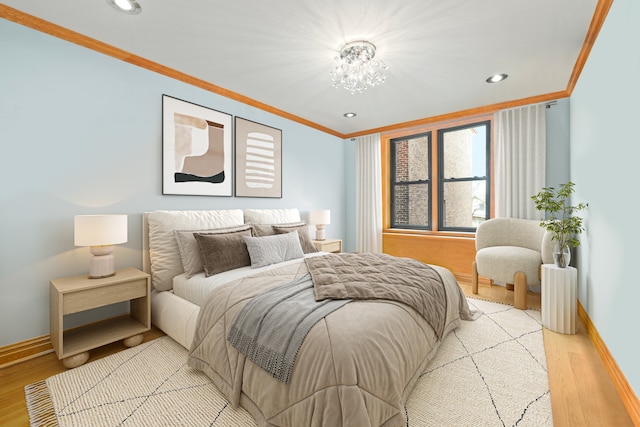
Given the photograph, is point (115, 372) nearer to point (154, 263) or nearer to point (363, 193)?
point (154, 263)

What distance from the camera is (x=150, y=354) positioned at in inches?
83.5

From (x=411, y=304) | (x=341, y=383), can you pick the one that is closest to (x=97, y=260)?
(x=341, y=383)

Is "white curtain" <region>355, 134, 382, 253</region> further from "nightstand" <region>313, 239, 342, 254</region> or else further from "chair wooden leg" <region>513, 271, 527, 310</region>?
"chair wooden leg" <region>513, 271, 527, 310</region>

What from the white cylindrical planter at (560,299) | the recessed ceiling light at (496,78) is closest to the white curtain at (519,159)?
the recessed ceiling light at (496,78)

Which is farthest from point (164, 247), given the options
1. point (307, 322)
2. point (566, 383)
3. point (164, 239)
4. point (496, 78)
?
point (496, 78)

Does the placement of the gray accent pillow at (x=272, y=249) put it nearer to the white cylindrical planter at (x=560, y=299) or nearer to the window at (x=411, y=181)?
the white cylindrical planter at (x=560, y=299)

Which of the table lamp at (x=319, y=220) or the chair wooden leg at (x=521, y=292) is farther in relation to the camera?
the table lamp at (x=319, y=220)

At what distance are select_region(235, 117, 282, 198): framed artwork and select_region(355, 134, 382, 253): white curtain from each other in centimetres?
170

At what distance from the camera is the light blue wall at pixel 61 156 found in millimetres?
2010

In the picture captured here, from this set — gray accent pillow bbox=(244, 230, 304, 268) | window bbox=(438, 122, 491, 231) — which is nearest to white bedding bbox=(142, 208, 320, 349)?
gray accent pillow bbox=(244, 230, 304, 268)

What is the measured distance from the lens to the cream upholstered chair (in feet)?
9.84

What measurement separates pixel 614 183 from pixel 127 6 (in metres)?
3.53

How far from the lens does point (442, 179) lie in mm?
4504

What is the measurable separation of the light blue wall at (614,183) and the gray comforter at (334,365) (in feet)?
3.66
